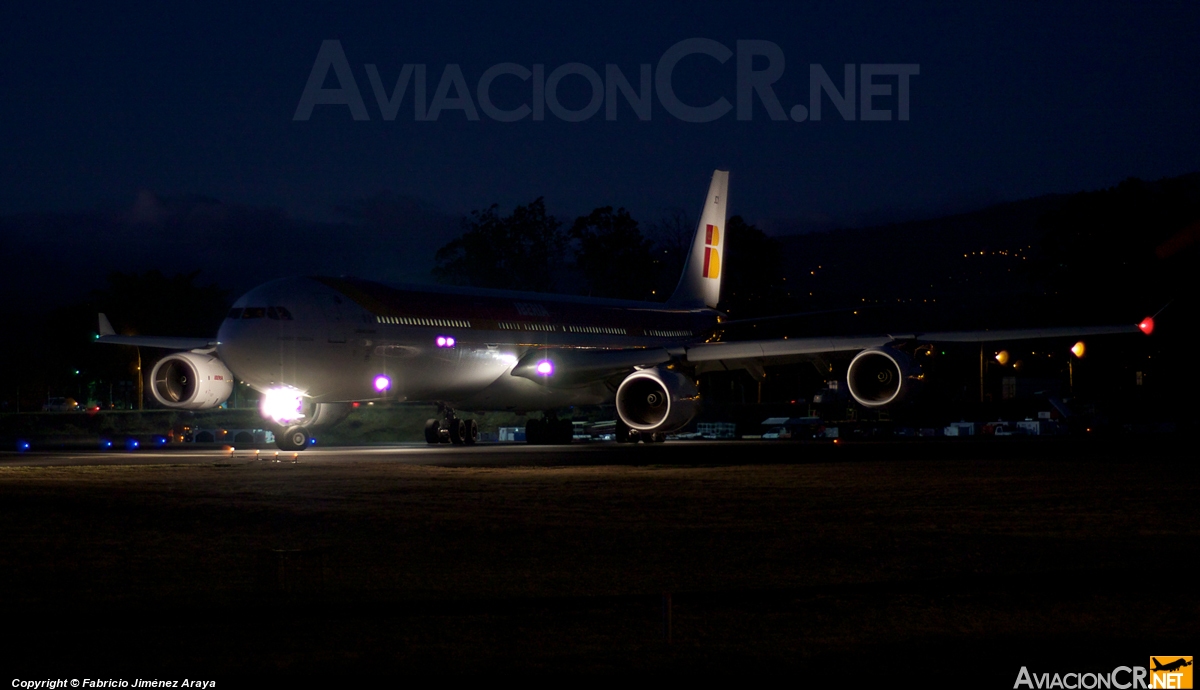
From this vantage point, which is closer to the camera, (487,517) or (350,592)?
(350,592)

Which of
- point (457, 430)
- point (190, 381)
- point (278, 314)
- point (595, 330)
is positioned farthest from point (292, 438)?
point (595, 330)

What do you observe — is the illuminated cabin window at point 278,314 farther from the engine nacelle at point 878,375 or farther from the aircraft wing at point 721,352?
the engine nacelle at point 878,375

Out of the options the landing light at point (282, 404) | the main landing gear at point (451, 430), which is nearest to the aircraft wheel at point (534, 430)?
the main landing gear at point (451, 430)

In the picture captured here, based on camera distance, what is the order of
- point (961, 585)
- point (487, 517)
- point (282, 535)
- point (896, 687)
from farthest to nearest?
point (487, 517) → point (282, 535) → point (961, 585) → point (896, 687)

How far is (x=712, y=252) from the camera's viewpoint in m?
46.9

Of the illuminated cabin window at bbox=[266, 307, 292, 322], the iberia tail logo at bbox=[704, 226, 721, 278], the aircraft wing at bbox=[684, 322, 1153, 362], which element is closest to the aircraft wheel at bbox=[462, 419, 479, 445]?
the aircraft wing at bbox=[684, 322, 1153, 362]

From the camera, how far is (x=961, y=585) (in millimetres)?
8711

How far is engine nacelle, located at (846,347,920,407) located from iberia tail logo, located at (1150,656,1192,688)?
2363 centimetres

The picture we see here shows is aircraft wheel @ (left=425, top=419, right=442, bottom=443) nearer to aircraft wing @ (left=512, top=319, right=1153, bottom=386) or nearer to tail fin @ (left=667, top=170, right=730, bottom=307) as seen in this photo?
aircraft wing @ (left=512, top=319, right=1153, bottom=386)

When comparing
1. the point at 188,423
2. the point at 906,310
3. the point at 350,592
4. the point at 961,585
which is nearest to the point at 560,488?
the point at 350,592

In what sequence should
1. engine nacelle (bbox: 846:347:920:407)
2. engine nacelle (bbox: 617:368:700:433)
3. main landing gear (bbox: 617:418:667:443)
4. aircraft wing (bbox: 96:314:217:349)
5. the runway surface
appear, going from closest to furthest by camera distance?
the runway surface < engine nacelle (bbox: 846:347:920:407) < engine nacelle (bbox: 617:368:700:433) < aircraft wing (bbox: 96:314:217:349) < main landing gear (bbox: 617:418:667:443)

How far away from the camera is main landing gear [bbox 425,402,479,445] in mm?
37000

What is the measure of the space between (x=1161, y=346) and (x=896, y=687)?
250ft

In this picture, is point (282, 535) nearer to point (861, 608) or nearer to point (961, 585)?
point (861, 608)
